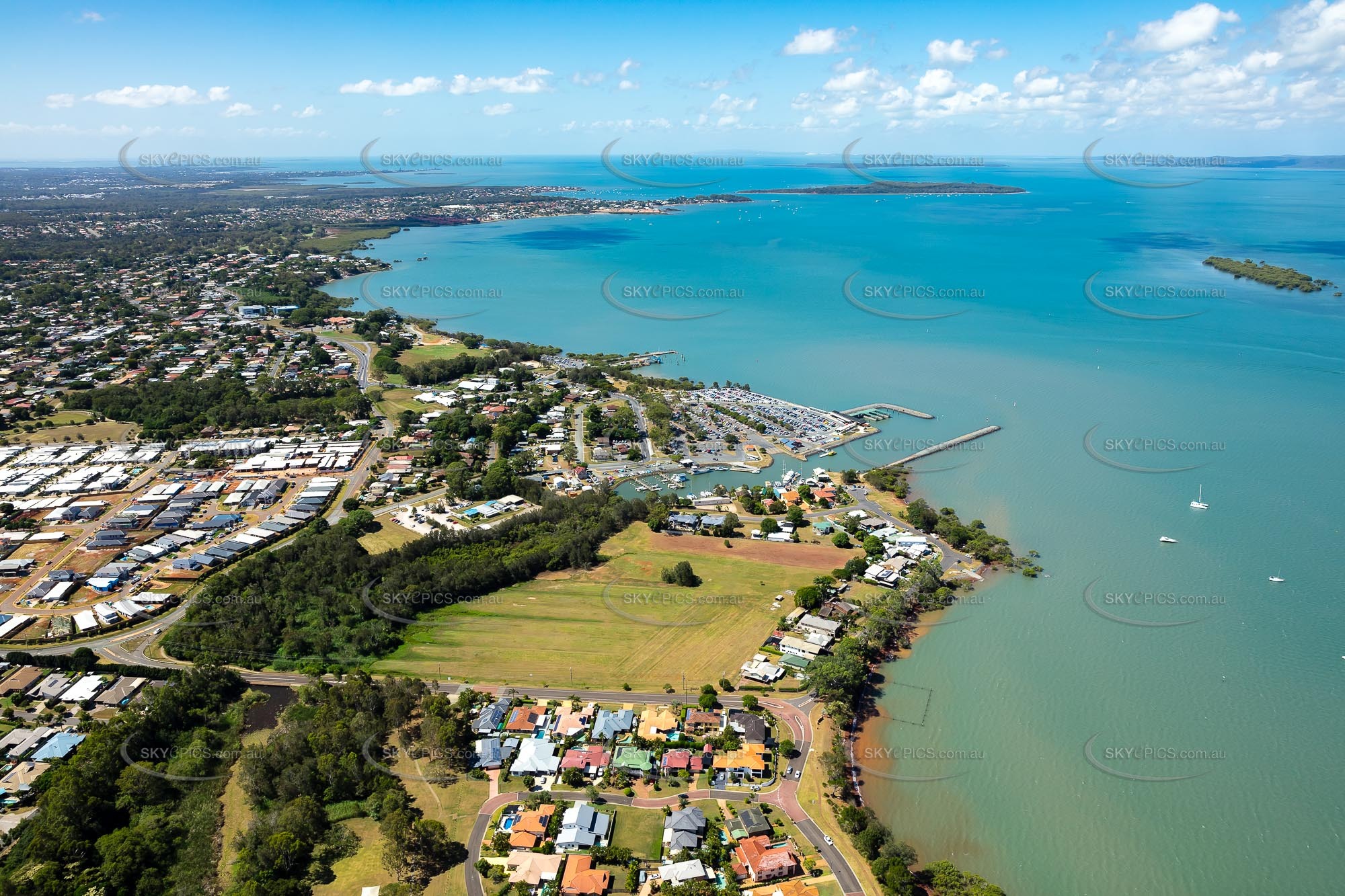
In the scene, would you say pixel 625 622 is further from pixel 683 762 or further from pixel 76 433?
pixel 76 433

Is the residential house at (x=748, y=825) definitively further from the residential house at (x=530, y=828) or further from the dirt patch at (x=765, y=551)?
the dirt patch at (x=765, y=551)

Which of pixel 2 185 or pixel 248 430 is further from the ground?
pixel 2 185

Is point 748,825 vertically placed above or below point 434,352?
below

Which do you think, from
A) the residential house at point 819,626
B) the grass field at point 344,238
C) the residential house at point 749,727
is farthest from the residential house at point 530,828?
the grass field at point 344,238

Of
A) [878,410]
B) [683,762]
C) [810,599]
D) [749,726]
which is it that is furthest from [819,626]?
[878,410]

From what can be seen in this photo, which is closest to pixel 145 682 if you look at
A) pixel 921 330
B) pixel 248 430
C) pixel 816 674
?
pixel 816 674

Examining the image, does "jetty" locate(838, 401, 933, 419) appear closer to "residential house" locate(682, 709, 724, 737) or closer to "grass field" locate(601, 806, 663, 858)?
"residential house" locate(682, 709, 724, 737)

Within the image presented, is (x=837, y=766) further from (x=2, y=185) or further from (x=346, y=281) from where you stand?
(x=2, y=185)
